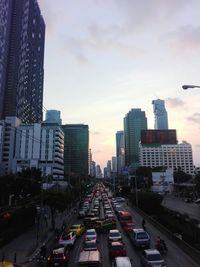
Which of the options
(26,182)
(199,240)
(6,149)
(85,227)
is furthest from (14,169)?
(199,240)

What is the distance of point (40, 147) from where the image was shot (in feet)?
576

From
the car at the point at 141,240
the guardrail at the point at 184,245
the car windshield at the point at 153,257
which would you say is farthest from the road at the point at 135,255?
the car windshield at the point at 153,257

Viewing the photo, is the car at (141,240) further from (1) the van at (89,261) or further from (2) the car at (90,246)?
(1) the van at (89,261)

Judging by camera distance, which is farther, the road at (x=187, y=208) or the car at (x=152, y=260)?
the road at (x=187, y=208)

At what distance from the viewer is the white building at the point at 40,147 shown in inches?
6737

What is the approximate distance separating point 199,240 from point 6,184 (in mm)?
36384

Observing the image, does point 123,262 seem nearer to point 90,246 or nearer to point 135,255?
point 90,246

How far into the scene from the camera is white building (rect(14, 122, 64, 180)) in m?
171

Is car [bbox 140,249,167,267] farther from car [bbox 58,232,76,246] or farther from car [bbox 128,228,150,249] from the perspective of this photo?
car [bbox 58,232,76,246]

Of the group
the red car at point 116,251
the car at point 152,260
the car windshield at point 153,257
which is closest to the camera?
the car at point 152,260

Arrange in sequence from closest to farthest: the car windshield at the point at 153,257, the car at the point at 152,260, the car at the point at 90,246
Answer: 1. the car at the point at 152,260
2. the car windshield at the point at 153,257
3. the car at the point at 90,246

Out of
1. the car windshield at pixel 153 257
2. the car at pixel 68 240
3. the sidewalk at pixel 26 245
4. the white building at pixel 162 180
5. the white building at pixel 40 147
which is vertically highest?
the white building at pixel 40 147

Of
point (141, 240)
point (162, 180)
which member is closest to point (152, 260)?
point (141, 240)

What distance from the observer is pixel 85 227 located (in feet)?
153
